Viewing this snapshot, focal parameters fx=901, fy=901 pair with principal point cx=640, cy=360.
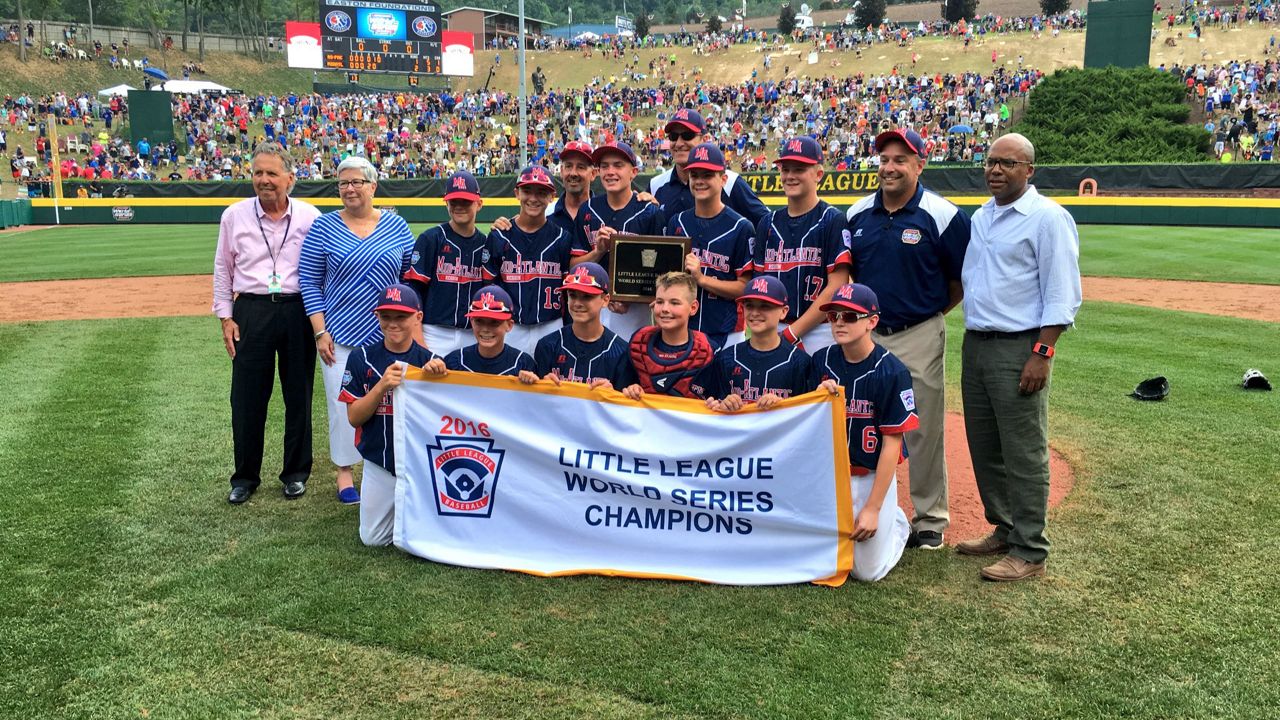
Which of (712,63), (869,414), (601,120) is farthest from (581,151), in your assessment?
(712,63)

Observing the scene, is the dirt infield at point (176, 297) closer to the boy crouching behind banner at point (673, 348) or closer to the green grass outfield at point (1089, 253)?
the green grass outfield at point (1089, 253)

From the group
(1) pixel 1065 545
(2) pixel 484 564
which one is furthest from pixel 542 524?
(1) pixel 1065 545

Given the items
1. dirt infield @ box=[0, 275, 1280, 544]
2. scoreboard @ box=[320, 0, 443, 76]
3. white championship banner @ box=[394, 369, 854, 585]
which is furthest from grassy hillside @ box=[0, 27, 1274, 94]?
white championship banner @ box=[394, 369, 854, 585]

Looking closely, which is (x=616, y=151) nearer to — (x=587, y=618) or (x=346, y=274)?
(x=346, y=274)

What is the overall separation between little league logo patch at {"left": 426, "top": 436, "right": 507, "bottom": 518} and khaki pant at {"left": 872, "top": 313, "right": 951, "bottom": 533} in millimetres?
2467

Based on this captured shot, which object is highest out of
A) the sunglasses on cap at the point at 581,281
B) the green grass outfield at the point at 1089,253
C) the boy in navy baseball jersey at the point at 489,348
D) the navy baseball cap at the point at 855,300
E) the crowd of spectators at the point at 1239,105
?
the crowd of spectators at the point at 1239,105

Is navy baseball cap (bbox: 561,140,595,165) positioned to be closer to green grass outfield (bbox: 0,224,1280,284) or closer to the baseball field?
the baseball field

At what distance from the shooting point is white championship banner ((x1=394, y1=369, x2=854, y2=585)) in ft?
16.1

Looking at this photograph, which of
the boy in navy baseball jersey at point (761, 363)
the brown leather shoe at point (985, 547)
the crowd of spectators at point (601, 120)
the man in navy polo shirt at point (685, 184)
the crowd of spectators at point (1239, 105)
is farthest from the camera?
the crowd of spectators at point (601, 120)

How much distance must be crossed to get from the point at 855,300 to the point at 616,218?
198 centimetres

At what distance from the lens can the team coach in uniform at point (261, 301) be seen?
6172 mm

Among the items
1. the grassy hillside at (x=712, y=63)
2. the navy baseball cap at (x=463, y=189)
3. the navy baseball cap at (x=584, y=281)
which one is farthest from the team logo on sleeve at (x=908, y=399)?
the grassy hillside at (x=712, y=63)

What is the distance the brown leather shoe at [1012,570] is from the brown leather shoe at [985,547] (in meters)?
0.30

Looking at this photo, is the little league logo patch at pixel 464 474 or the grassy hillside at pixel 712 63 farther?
the grassy hillside at pixel 712 63
